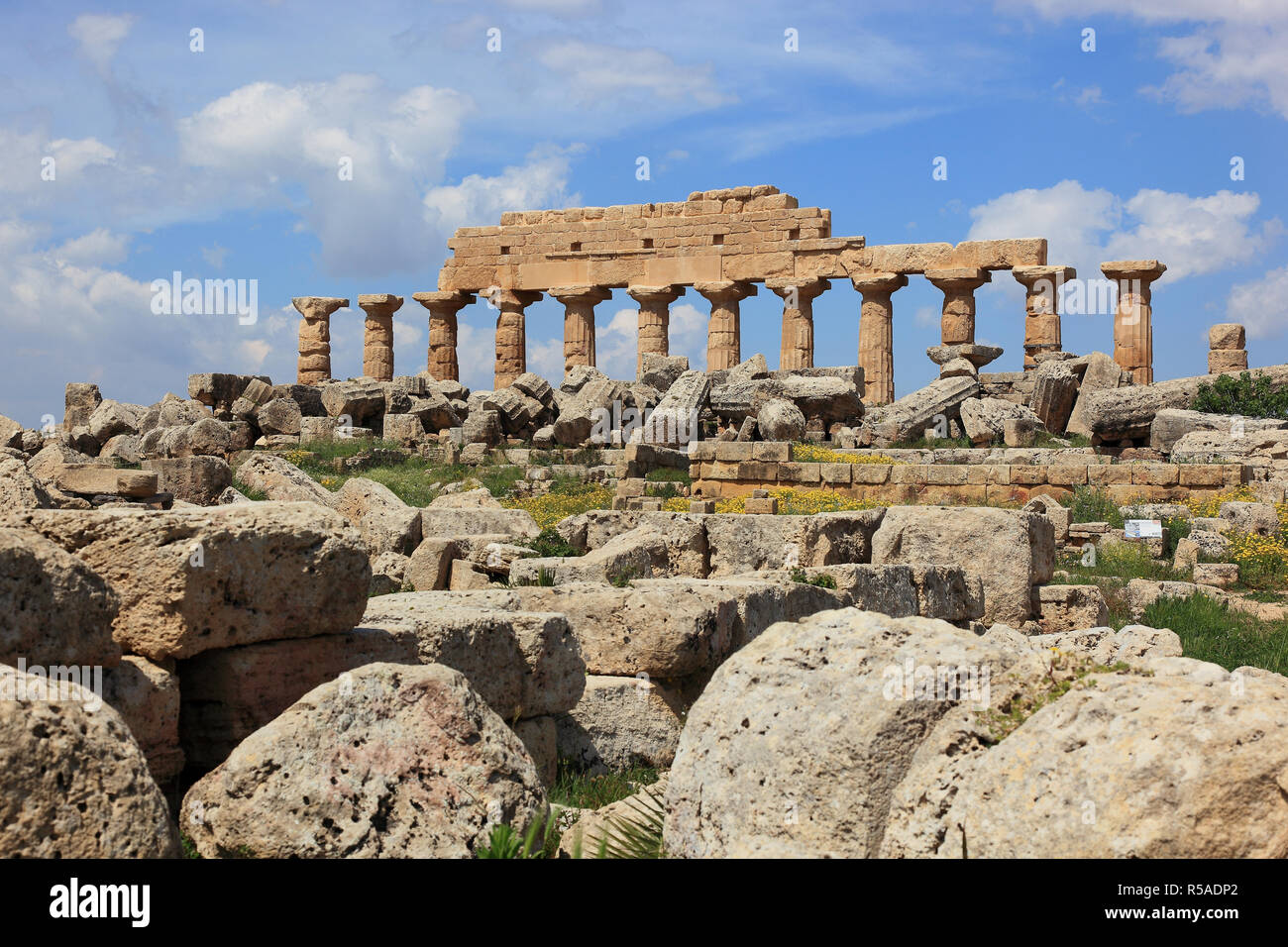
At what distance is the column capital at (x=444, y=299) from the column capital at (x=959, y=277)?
12.1 m

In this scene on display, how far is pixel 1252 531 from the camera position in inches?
555

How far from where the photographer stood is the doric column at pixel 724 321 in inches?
1220

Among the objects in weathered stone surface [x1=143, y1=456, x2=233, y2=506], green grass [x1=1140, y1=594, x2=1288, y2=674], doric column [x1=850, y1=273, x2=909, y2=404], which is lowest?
green grass [x1=1140, y1=594, x2=1288, y2=674]

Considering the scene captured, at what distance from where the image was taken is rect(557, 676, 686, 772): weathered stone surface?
684 cm

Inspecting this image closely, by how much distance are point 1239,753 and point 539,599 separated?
4.57 metres

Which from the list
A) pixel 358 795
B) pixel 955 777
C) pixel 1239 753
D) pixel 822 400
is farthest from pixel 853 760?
A: pixel 822 400

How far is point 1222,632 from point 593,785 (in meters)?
6.57

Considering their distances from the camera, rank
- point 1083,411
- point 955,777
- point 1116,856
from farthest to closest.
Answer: point 1083,411 < point 955,777 < point 1116,856

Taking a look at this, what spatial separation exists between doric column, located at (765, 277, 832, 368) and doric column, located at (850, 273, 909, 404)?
3.49ft

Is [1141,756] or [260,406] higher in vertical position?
[260,406]

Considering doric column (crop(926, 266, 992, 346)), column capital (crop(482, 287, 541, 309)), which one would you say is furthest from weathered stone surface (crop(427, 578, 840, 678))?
column capital (crop(482, 287, 541, 309))

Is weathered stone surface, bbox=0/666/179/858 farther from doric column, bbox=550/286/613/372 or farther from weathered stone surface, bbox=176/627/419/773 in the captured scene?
doric column, bbox=550/286/613/372
